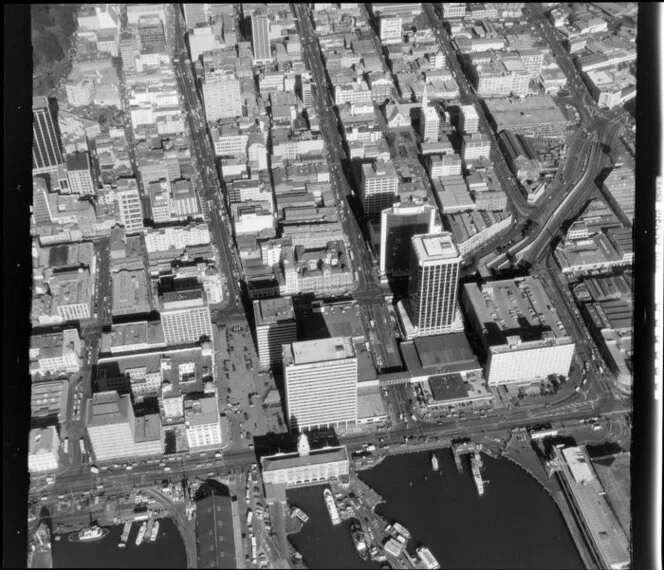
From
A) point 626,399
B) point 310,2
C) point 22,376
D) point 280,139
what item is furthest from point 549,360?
point 310,2

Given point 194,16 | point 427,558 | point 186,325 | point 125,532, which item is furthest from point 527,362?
point 194,16

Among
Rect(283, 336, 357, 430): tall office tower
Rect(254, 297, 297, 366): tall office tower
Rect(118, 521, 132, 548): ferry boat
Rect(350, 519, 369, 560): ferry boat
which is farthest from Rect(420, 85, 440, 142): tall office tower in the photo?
Rect(118, 521, 132, 548): ferry boat

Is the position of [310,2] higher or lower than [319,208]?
higher

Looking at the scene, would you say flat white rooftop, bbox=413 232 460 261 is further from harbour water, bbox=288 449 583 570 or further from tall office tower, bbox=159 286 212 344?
tall office tower, bbox=159 286 212 344

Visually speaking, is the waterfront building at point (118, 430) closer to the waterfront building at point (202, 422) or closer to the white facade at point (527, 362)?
the waterfront building at point (202, 422)

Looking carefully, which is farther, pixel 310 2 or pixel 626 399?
pixel 310 2

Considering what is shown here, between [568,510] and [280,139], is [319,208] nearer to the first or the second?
[280,139]

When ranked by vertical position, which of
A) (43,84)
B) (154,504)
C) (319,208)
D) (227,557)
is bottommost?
(227,557)

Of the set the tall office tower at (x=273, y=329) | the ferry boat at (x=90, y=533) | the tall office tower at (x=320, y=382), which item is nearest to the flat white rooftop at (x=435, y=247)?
the tall office tower at (x=320, y=382)
